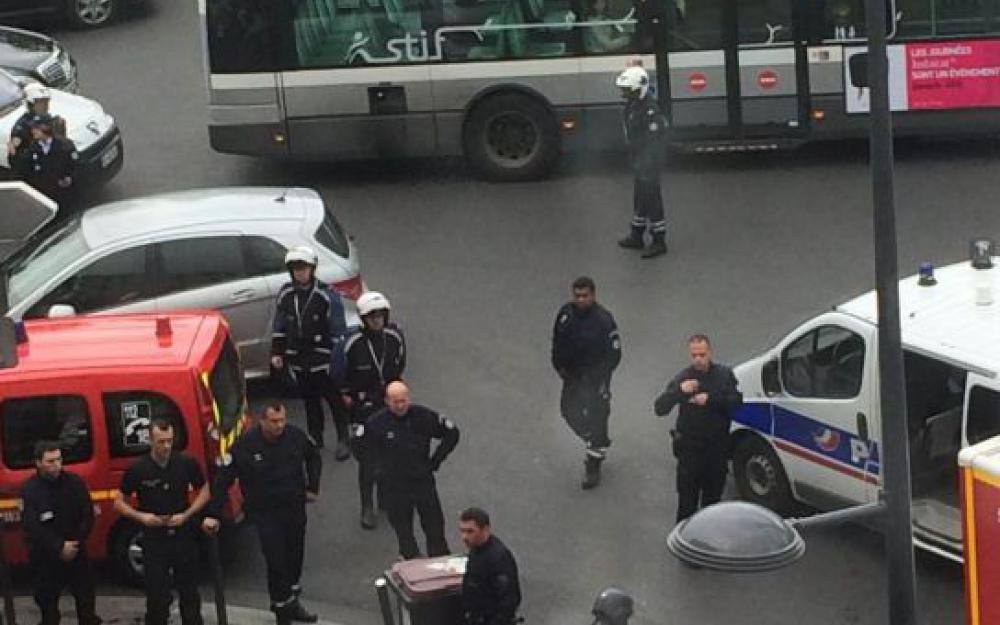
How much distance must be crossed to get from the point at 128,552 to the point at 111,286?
124 inches

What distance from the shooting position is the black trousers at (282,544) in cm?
1241

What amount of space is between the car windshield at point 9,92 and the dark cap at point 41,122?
→ 5.91 ft

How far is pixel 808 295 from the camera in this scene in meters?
17.5

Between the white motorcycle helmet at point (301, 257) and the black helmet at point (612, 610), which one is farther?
the white motorcycle helmet at point (301, 257)

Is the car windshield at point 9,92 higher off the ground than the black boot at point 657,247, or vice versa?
the car windshield at point 9,92

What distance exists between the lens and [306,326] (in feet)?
47.8

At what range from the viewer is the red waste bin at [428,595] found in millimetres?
11344

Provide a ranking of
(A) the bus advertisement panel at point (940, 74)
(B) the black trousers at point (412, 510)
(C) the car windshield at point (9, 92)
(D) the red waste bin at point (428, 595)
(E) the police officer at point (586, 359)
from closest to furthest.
A: (D) the red waste bin at point (428, 595), (B) the black trousers at point (412, 510), (E) the police officer at point (586, 359), (A) the bus advertisement panel at point (940, 74), (C) the car windshield at point (9, 92)

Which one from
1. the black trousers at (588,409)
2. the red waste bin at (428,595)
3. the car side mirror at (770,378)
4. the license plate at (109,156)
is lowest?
the red waste bin at (428,595)

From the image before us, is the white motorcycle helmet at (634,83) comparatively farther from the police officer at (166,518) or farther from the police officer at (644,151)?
the police officer at (166,518)

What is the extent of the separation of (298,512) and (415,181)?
9.27 m

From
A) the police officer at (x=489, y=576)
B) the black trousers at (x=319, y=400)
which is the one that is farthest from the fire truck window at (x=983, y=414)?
the black trousers at (x=319, y=400)

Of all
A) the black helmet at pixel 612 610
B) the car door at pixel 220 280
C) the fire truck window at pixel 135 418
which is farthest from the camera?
the car door at pixel 220 280

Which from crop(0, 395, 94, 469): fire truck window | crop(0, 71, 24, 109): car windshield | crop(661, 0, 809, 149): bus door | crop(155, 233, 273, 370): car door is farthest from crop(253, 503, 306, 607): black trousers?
crop(0, 71, 24, 109): car windshield
